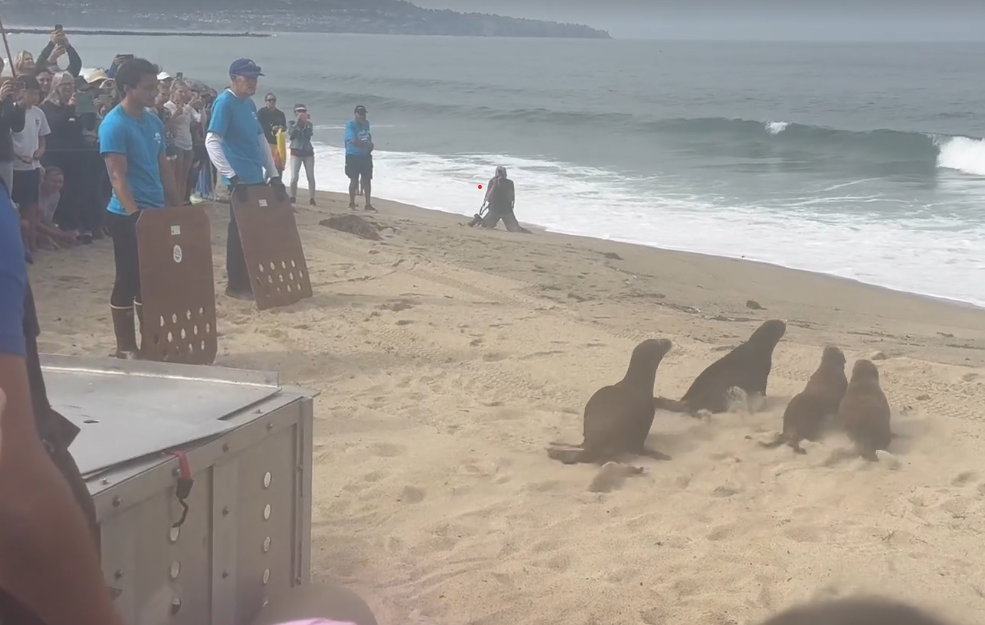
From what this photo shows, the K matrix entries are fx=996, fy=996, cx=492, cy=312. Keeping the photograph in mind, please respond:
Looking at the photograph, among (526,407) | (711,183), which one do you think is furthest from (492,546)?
(711,183)

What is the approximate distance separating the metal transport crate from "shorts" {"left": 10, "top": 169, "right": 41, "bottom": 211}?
6.55 meters

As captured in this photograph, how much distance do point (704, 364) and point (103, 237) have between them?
6.51 meters

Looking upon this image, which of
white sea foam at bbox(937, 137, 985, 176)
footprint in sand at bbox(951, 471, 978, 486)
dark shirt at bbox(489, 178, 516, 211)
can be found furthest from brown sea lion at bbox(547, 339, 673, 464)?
white sea foam at bbox(937, 137, 985, 176)

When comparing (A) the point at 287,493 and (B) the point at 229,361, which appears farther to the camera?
(B) the point at 229,361

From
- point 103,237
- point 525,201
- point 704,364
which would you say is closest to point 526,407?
point 704,364

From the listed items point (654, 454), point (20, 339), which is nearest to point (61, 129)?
point (654, 454)

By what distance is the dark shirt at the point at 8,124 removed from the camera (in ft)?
25.8

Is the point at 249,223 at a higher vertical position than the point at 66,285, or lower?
higher

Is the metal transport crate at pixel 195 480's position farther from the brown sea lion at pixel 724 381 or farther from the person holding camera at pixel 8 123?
the person holding camera at pixel 8 123

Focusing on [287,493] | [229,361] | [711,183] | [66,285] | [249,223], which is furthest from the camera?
[711,183]

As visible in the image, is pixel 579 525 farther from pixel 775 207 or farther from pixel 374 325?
pixel 775 207

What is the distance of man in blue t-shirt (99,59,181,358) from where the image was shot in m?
5.81

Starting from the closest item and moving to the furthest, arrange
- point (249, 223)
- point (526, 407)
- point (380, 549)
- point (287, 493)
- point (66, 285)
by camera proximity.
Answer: point (287, 493)
point (380, 549)
point (526, 407)
point (249, 223)
point (66, 285)

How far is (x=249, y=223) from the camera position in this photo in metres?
7.32
